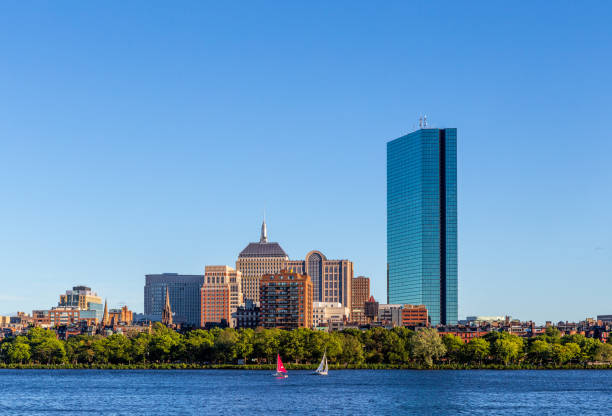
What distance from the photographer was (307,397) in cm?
15838

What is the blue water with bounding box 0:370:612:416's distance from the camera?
468 ft

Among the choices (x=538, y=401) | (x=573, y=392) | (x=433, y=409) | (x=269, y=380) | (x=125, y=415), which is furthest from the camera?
(x=269, y=380)

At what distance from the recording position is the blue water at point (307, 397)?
468ft

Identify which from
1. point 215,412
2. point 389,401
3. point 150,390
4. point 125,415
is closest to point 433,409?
point 389,401

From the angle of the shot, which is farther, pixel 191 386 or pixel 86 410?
pixel 191 386

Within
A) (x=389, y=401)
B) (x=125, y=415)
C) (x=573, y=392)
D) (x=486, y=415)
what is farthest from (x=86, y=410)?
(x=573, y=392)

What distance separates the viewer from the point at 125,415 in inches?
5359

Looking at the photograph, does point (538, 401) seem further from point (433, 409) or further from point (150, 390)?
point (150, 390)

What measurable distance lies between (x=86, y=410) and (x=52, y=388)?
4368 cm

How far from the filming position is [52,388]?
183 metres

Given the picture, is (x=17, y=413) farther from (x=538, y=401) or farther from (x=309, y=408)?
(x=538, y=401)

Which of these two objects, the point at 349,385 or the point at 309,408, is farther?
the point at 349,385

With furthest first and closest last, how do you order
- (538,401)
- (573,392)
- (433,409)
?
(573,392) → (538,401) → (433,409)

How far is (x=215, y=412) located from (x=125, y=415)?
42.1 ft
